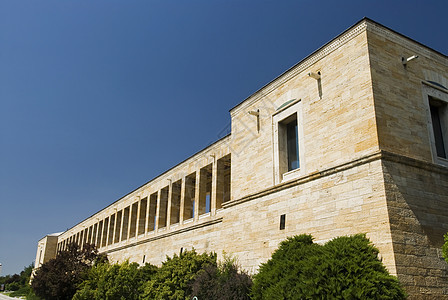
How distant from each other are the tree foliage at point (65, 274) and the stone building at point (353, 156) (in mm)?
10869

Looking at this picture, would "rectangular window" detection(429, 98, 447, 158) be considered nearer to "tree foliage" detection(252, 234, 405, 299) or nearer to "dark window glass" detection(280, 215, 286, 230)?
"tree foliage" detection(252, 234, 405, 299)

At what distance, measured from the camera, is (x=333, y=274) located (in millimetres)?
8555

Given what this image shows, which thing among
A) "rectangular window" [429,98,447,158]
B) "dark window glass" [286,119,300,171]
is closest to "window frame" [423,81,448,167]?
"rectangular window" [429,98,447,158]

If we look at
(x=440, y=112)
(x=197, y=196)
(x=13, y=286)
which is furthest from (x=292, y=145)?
(x=13, y=286)

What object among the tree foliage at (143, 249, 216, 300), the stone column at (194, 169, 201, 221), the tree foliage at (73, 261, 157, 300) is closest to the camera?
the tree foliage at (143, 249, 216, 300)

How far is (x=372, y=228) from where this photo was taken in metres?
9.16

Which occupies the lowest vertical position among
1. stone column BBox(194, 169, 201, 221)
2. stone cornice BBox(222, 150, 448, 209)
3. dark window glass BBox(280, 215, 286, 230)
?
dark window glass BBox(280, 215, 286, 230)

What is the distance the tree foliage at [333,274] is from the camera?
805 centimetres

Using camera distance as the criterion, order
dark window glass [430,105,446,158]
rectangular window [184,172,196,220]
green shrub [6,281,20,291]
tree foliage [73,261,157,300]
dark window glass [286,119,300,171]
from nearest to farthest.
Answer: dark window glass [430,105,446,158] → dark window glass [286,119,300,171] → tree foliage [73,261,157,300] → rectangular window [184,172,196,220] → green shrub [6,281,20,291]

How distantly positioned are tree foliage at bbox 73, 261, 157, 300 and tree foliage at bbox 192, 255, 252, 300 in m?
4.16

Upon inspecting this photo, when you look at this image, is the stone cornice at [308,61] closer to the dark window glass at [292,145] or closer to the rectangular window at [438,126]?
the dark window glass at [292,145]

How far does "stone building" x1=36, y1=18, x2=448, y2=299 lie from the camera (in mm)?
9227

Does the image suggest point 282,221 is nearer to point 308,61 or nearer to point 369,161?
point 369,161

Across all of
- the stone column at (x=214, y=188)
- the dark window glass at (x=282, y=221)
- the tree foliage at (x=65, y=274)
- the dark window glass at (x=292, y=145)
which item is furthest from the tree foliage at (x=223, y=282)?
the tree foliage at (x=65, y=274)
